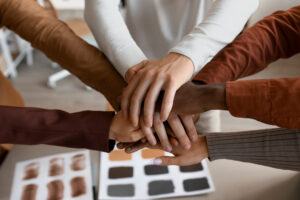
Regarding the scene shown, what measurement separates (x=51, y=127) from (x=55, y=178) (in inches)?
10.7

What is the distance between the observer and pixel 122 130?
0.61 m

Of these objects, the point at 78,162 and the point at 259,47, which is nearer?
the point at 259,47

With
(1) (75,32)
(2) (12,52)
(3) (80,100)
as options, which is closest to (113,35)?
(3) (80,100)

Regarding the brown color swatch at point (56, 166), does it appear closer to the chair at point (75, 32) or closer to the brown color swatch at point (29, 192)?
the brown color swatch at point (29, 192)

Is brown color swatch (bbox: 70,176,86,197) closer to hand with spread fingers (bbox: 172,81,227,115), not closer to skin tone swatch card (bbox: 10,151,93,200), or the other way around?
skin tone swatch card (bbox: 10,151,93,200)

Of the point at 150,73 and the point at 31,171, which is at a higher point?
the point at 150,73

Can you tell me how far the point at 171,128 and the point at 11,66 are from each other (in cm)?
173

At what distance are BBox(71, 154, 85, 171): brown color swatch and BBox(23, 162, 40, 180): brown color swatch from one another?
0.11 metres

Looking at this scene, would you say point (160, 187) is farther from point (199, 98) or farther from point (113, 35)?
point (113, 35)

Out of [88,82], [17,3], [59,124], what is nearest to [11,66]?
[17,3]

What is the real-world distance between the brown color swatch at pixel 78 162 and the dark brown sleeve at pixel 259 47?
0.47 m

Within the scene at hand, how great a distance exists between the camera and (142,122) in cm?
60

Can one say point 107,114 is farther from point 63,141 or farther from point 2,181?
point 2,181

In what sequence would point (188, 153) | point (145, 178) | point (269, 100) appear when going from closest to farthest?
point (269, 100) < point (188, 153) < point (145, 178)
